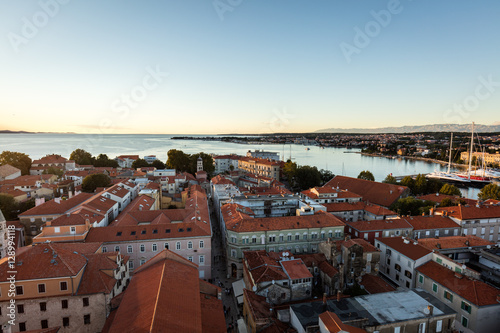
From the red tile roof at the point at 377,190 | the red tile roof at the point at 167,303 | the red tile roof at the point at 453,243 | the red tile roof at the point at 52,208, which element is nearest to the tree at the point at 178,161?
the red tile roof at the point at 52,208

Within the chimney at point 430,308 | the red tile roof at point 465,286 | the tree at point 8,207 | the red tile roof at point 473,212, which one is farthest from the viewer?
the tree at point 8,207

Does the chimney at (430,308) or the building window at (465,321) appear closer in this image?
the chimney at (430,308)

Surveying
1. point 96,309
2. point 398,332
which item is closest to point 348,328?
point 398,332

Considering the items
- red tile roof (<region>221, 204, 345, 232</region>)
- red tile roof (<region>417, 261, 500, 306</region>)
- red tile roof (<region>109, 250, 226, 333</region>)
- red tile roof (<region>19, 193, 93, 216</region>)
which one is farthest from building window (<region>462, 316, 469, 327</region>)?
red tile roof (<region>19, 193, 93, 216</region>)

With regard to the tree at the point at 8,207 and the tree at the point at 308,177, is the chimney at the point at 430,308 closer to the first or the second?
the tree at the point at 308,177

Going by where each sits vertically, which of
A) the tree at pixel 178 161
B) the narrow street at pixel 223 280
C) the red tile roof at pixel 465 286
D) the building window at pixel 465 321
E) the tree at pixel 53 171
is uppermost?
the tree at pixel 178 161

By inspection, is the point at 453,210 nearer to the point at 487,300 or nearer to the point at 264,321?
the point at 487,300
